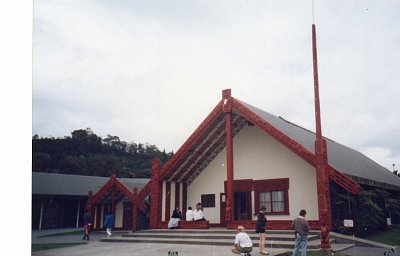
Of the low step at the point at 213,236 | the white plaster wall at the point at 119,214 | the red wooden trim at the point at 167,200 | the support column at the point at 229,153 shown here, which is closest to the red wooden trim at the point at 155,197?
the red wooden trim at the point at 167,200

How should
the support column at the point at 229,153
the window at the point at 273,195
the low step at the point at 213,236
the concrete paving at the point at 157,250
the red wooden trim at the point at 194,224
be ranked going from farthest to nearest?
the window at the point at 273,195
the red wooden trim at the point at 194,224
the support column at the point at 229,153
the low step at the point at 213,236
the concrete paving at the point at 157,250

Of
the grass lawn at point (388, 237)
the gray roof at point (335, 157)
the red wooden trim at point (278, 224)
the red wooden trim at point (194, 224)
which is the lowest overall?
the grass lawn at point (388, 237)

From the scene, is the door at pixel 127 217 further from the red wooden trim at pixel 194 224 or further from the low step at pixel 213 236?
the red wooden trim at pixel 194 224

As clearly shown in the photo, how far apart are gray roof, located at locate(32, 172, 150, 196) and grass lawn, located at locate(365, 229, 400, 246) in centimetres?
1887

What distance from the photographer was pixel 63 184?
35.2 metres

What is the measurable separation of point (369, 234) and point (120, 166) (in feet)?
117

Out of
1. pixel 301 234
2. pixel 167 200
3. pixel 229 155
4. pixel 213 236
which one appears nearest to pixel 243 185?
pixel 229 155

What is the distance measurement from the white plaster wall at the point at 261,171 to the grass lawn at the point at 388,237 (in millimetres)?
3034

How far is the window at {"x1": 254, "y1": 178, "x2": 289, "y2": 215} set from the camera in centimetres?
1936

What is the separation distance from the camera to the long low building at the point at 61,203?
29938mm

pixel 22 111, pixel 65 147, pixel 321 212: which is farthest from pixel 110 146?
pixel 22 111

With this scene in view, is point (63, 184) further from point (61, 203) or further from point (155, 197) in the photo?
point (155, 197)

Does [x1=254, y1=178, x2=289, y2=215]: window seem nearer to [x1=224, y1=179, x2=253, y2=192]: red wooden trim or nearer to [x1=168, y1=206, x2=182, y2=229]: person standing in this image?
[x1=224, y1=179, x2=253, y2=192]: red wooden trim

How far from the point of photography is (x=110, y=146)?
1907 inches
